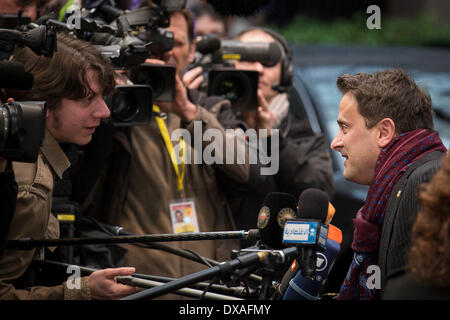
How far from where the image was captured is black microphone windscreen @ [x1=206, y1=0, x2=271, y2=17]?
11.8 ft

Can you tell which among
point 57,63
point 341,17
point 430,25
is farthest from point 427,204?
point 341,17

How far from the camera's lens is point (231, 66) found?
4180mm

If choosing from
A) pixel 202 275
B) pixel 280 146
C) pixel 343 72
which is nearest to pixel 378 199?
pixel 202 275

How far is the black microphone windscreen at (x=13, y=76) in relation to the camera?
2.45 meters

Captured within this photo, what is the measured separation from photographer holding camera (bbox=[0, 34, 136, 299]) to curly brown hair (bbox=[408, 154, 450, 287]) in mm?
1120

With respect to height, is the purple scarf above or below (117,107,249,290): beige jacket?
above

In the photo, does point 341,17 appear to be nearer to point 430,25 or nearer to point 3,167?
point 430,25

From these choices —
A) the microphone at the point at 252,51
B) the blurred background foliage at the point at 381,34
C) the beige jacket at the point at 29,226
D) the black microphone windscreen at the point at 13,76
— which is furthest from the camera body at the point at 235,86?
the blurred background foliage at the point at 381,34

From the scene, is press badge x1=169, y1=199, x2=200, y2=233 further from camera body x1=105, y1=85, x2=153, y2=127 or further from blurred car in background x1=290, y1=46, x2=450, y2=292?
blurred car in background x1=290, y1=46, x2=450, y2=292

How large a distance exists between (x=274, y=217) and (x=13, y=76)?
907 mm

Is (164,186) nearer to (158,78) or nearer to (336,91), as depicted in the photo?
(158,78)

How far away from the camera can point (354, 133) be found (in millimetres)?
2582

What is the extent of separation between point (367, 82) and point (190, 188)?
1275 millimetres

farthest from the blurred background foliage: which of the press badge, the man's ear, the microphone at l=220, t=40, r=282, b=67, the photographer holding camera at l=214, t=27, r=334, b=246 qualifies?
the man's ear
